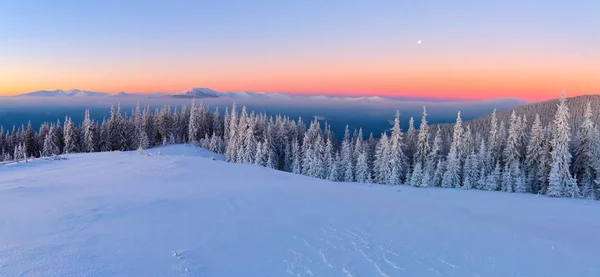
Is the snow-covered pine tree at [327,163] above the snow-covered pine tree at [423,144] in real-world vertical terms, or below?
below

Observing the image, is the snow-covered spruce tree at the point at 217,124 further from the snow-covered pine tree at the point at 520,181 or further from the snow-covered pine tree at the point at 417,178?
the snow-covered pine tree at the point at 520,181

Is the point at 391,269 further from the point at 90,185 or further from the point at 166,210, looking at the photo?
the point at 90,185

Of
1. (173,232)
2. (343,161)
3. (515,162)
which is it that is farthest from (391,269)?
(343,161)

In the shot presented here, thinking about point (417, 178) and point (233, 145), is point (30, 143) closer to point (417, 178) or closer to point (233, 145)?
point (233, 145)

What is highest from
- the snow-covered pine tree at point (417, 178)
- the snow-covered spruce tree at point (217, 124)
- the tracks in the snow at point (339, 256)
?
the tracks in the snow at point (339, 256)

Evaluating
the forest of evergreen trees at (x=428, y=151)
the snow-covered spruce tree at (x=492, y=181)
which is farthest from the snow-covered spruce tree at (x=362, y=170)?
the snow-covered spruce tree at (x=492, y=181)

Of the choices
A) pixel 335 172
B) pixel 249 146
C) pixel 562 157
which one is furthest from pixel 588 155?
pixel 249 146
